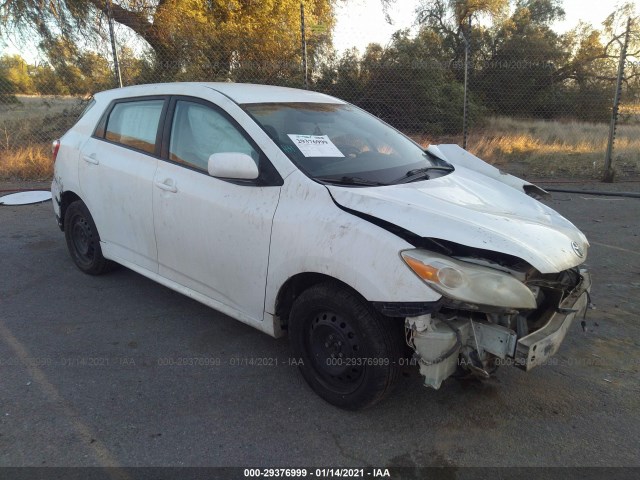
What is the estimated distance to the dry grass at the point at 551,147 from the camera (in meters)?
10.1

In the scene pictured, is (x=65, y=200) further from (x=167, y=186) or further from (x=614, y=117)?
(x=614, y=117)

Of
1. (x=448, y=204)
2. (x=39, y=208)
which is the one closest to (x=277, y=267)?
(x=448, y=204)

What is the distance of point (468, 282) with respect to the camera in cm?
232

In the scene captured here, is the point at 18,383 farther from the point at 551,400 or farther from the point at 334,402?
the point at 551,400

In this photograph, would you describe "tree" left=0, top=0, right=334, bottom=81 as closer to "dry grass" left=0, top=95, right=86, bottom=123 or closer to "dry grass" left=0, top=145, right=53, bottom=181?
"dry grass" left=0, top=95, right=86, bottom=123

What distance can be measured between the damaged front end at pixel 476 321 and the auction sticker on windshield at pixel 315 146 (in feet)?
3.48

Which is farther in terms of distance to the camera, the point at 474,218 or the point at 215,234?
the point at 215,234

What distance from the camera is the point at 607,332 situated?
3.69 m

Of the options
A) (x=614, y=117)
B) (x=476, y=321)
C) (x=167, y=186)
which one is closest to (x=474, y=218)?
(x=476, y=321)

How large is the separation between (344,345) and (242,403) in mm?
718

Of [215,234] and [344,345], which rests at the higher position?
[215,234]

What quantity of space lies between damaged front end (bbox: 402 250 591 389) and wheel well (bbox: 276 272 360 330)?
554mm

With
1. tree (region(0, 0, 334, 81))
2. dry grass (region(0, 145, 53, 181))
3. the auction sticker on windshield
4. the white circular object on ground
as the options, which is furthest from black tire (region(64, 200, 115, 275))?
tree (region(0, 0, 334, 81))

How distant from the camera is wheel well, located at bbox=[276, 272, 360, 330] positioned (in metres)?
2.76
